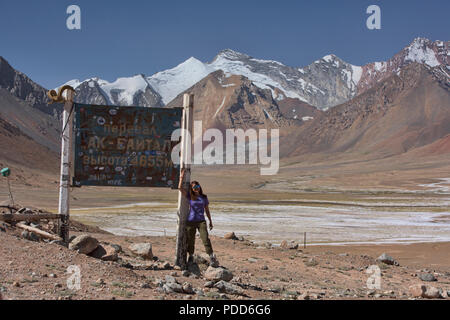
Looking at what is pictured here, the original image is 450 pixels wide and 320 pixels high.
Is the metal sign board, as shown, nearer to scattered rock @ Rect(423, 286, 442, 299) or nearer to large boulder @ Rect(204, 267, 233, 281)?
large boulder @ Rect(204, 267, 233, 281)

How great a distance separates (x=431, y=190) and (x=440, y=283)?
295 ft

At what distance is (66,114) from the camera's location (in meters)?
11.2

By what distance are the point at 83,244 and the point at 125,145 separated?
2.32 meters

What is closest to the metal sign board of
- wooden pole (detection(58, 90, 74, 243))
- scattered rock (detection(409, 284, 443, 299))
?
wooden pole (detection(58, 90, 74, 243))

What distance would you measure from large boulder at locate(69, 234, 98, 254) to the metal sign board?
1256mm

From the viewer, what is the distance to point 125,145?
11227 mm

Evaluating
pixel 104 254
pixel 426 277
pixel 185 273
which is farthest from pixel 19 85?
pixel 185 273

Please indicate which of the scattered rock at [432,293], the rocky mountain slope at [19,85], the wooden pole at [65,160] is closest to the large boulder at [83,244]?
the wooden pole at [65,160]

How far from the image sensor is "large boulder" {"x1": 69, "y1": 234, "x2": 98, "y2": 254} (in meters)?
10.5
